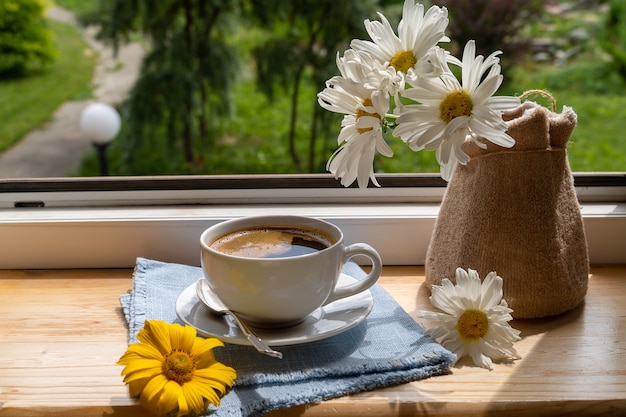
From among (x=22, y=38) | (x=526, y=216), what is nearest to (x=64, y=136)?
(x=22, y=38)

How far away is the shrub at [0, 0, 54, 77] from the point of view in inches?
98.6

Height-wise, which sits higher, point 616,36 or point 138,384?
point 616,36

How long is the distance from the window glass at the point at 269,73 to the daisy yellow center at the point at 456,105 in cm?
114

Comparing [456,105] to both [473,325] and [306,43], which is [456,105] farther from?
[306,43]

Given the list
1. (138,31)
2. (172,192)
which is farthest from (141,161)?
(172,192)

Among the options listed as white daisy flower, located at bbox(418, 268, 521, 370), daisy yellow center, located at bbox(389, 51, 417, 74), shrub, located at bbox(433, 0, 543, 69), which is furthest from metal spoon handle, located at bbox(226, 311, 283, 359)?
shrub, located at bbox(433, 0, 543, 69)

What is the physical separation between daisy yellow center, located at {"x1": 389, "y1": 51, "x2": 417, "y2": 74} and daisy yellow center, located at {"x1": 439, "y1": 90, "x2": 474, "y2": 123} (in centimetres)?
5

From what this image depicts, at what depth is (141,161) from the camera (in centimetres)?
220

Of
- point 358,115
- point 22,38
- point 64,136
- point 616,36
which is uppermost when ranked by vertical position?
point 616,36

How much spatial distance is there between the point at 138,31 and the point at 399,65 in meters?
1.74

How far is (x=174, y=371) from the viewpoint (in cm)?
54

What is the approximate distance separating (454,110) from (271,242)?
214 mm

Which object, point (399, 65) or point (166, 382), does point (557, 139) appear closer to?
point (399, 65)

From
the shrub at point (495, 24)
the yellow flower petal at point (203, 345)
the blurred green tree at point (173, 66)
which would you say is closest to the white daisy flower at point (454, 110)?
the yellow flower petal at point (203, 345)
